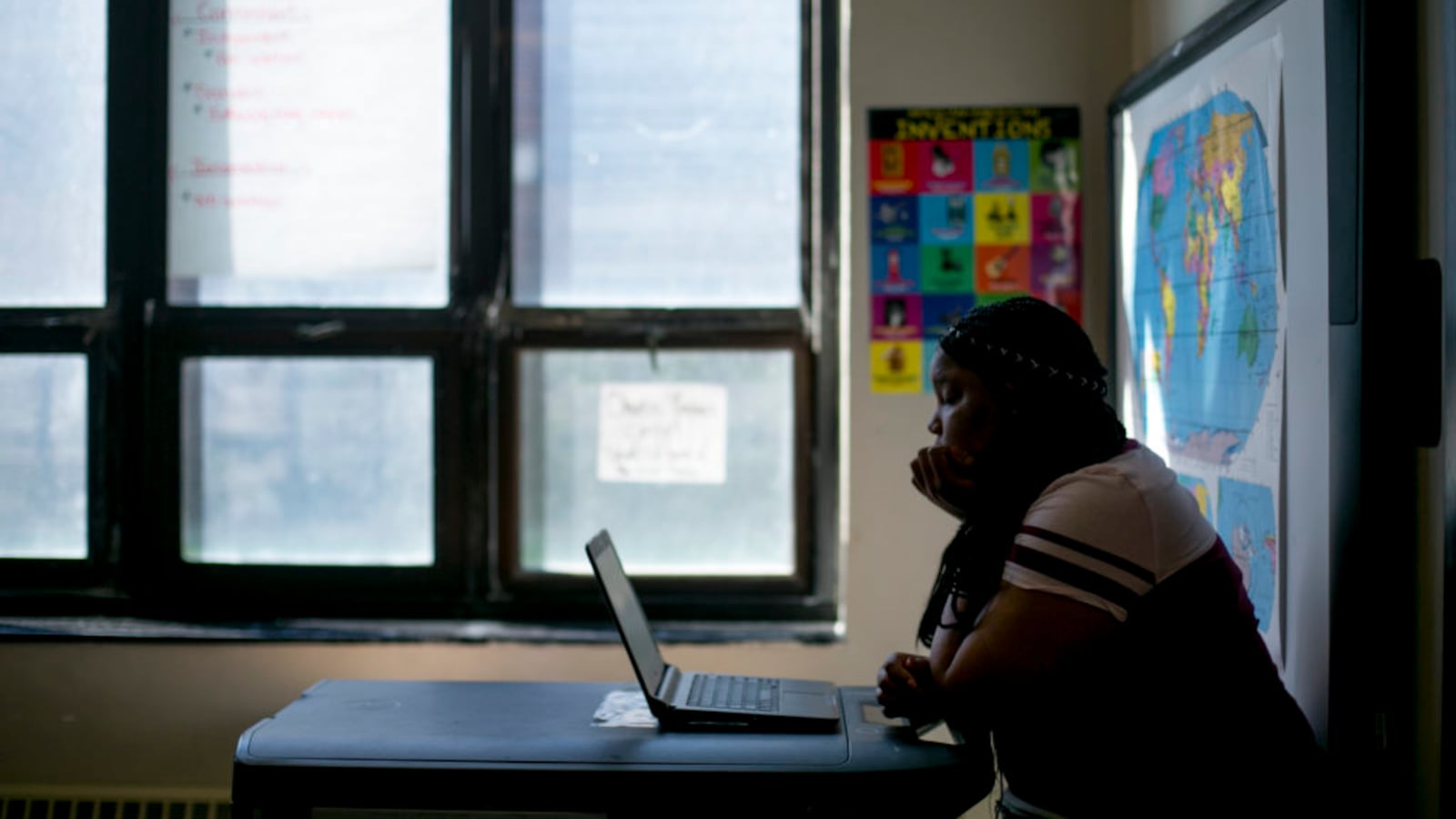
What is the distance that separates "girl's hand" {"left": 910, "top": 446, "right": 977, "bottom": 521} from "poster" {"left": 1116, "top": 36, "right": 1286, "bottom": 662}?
396mm

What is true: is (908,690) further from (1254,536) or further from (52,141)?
(52,141)

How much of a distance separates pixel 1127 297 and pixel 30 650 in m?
2.29

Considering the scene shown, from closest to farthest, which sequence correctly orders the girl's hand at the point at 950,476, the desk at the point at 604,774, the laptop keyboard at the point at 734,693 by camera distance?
the desk at the point at 604,774
the girl's hand at the point at 950,476
the laptop keyboard at the point at 734,693

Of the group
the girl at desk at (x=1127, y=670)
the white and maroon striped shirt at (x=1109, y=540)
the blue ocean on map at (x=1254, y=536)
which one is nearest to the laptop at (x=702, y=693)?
the girl at desk at (x=1127, y=670)

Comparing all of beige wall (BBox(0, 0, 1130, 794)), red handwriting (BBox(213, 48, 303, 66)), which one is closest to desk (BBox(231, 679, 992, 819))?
beige wall (BBox(0, 0, 1130, 794))

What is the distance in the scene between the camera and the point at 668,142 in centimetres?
253

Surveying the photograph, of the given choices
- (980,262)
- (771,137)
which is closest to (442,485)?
(771,137)

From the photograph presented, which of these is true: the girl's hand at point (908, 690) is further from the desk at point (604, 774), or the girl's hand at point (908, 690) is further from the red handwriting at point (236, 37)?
the red handwriting at point (236, 37)

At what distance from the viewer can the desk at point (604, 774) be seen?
1.42 meters

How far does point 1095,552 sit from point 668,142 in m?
1.49

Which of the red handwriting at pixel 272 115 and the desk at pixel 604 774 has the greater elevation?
the red handwriting at pixel 272 115

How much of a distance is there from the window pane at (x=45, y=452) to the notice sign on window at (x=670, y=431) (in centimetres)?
115

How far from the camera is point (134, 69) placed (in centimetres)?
259

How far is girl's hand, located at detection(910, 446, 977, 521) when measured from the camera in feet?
5.05
